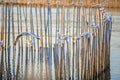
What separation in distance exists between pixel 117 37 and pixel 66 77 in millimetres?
4091

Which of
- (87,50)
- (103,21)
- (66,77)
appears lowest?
(66,77)

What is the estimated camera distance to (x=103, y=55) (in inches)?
222

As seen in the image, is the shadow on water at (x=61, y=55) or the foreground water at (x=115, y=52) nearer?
the shadow on water at (x=61, y=55)

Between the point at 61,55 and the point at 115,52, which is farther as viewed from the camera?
the point at 115,52

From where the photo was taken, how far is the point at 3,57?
479 centimetres

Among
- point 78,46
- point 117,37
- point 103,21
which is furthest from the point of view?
point 117,37

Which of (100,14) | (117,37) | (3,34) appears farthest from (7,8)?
(117,37)

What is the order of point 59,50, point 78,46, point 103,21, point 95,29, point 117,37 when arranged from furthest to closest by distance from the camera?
1. point 117,37
2. point 103,21
3. point 95,29
4. point 78,46
5. point 59,50

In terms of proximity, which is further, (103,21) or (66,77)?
(103,21)

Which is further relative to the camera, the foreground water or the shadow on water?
the foreground water

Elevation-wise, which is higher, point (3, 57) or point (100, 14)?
point (100, 14)

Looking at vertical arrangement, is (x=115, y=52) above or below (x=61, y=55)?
below

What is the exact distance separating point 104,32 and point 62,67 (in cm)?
133

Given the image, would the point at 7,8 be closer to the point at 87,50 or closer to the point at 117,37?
the point at 87,50
